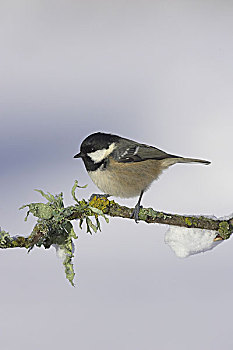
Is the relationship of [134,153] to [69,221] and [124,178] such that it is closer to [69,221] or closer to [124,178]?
[124,178]

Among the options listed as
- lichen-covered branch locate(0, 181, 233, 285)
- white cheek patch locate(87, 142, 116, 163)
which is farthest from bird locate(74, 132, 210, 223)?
lichen-covered branch locate(0, 181, 233, 285)

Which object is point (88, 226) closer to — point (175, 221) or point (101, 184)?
point (175, 221)

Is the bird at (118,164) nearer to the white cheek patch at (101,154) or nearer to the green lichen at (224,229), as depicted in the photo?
the white cheek patch at (101,154)

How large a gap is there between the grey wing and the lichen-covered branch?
0.23m

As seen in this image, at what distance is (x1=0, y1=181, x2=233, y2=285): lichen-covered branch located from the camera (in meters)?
0.42

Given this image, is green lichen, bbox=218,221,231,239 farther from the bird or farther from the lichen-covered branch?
the bird

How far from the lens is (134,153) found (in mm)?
723

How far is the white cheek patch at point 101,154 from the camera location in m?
0.65

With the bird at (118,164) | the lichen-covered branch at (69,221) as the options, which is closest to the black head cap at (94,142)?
the bird at (118,164)

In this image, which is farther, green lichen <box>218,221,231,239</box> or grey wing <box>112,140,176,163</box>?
grey wing <box>112,140,176,163</box>

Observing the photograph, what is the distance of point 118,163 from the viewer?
688 mm

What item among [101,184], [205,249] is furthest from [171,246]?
[101,184]

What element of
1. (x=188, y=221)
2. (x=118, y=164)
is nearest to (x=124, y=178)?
(x=118, y=164)

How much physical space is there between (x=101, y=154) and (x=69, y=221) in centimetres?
23
